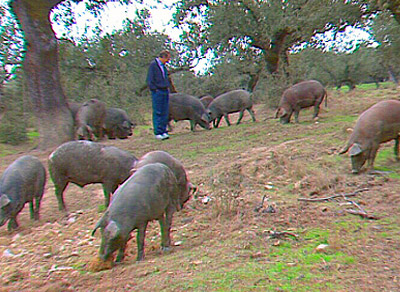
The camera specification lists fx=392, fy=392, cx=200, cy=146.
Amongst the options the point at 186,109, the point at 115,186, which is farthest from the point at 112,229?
the point at 186,109

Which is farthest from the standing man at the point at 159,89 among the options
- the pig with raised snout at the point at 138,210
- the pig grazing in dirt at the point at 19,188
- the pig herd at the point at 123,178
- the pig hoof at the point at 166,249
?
the pig hoof at the point at 166,249

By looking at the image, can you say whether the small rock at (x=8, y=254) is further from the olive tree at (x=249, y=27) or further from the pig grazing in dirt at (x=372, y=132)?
the olive tree at (x=249, y=27)

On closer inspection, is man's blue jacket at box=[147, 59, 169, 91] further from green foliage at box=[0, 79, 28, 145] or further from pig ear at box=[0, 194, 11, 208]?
pig ear at box=[0, 194, 11, 208]

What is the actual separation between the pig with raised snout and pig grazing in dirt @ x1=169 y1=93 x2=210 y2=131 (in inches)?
329

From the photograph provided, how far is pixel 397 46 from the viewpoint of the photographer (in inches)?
595

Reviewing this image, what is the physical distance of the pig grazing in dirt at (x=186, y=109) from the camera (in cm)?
1227

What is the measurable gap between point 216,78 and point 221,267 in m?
19.9

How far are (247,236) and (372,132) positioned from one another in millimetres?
3242

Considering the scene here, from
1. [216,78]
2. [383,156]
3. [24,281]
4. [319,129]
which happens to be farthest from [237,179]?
[216,78]

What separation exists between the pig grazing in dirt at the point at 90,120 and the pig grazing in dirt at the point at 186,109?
226cm

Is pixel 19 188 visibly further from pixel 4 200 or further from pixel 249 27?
pixel 249 27

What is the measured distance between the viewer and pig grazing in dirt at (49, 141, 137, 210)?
5.47 m

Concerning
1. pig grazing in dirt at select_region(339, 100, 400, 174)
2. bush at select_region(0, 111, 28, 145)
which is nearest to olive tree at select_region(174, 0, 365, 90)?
pig grazing in dirt at select_region(339, 100, 400, 174)

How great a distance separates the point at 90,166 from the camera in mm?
5531
